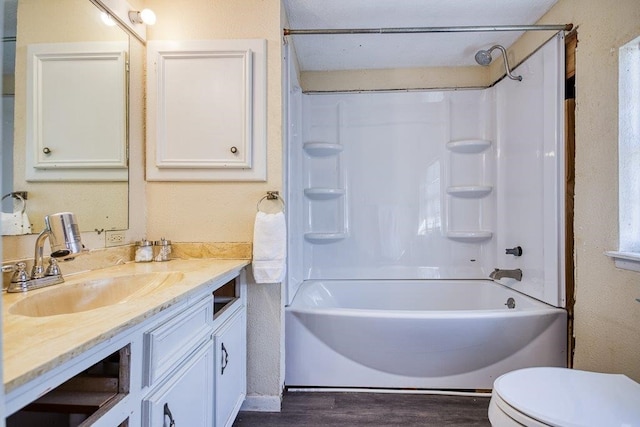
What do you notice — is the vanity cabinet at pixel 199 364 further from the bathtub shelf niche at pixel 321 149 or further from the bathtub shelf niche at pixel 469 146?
the bathtub shelf niche at pixel 469 146

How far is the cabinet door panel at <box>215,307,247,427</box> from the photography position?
1.35m

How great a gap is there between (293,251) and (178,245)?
725mm

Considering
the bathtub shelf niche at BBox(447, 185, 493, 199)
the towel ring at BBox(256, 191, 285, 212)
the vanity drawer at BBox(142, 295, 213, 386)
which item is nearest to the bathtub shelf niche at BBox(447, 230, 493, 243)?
the bathtub shelf niche at BBox(447, 185, 493, 199)

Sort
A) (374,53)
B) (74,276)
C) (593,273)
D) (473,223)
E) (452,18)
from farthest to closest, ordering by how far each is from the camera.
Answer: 1. (473,223)
2. (374,53)
3. (452,18)
4. (593,273)
5. (74,276)

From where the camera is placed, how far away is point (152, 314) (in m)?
0.88

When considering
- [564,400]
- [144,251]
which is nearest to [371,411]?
A: [564,400]

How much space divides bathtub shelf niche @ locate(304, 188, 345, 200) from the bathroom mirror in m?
1.34

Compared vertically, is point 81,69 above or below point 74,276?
above

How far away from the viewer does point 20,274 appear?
106 centimetres

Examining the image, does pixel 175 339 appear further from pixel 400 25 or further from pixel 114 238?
pixel 400 25

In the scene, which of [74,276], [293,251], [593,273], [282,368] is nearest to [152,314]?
[74,276]

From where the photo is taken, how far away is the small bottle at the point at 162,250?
168 cm

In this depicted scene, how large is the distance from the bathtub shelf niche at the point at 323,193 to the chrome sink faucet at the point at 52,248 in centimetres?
173

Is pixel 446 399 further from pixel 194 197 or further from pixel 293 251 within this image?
pixel 194 197
